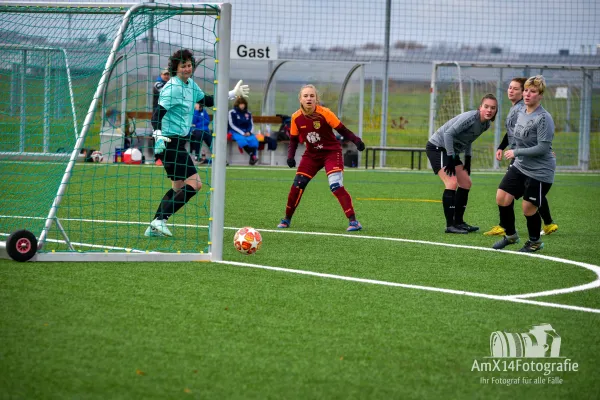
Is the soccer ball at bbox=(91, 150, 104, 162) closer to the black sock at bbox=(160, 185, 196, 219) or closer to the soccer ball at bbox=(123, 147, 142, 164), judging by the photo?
the soccer ball at bbox=(123, 147, 142, 164)

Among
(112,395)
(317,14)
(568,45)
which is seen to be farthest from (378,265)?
(568,45)

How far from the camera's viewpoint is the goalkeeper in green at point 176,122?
8.15m

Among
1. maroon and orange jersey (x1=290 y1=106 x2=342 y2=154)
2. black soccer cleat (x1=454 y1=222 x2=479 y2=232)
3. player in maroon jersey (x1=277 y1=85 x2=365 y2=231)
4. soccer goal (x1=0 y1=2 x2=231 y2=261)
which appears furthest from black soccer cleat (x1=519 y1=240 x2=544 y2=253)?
soccer goal (x1=0 y1=2 x2=231 y2=261)

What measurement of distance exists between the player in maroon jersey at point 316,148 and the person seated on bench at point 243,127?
1115 centimetres

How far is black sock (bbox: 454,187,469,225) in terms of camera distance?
33.1 ft

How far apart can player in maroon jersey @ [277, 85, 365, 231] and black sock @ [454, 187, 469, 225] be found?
122cm

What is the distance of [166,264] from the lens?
687 centimetres

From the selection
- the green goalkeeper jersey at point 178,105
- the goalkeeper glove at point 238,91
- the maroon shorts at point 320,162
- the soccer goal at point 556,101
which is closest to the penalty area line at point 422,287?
the green goalkeeper jersey at point 178,105

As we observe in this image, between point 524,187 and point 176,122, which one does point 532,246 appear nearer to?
point 524,187

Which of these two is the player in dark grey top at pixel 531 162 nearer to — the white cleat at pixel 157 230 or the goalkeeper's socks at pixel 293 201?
the goalkeeper's socks at pixel 293 201

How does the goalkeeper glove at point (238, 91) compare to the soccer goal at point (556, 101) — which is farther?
the soccer goal at point (556, 101)

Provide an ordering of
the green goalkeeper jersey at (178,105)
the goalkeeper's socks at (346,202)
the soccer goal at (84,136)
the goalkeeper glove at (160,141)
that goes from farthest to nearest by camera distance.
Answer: the goalkeeper's socks at (346,202)
the green goalkeeper jersey at (178,105)
the goalkeeper glove at (160,141)
the soccer goal at (84,136)

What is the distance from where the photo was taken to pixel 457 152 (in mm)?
10195

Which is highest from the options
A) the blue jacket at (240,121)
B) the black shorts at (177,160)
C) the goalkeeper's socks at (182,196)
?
the blue jacket at (240,121)
